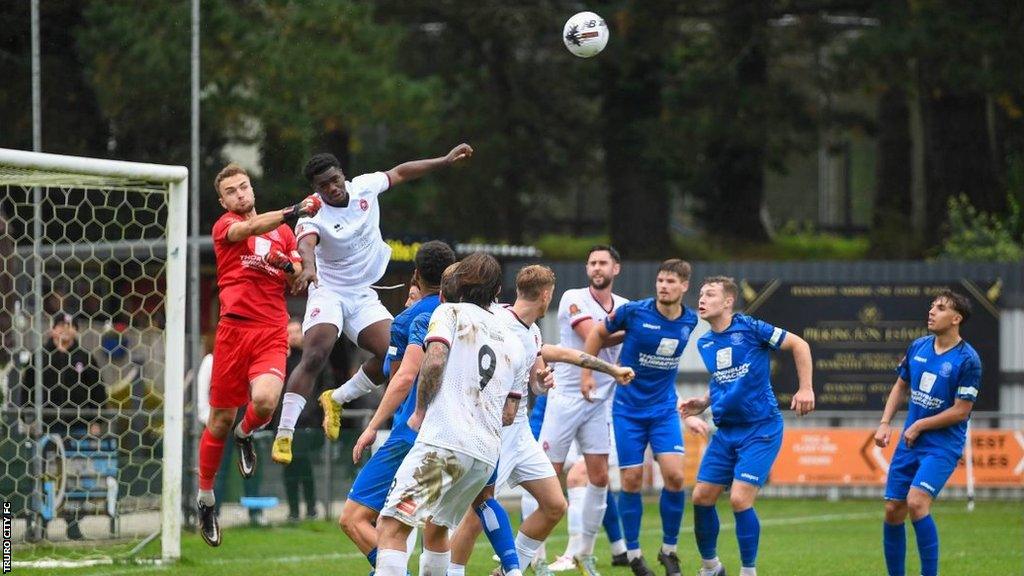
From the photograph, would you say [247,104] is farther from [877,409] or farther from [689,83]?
[877,409]

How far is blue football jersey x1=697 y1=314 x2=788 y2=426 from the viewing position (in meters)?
10.7

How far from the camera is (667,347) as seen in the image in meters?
11.3

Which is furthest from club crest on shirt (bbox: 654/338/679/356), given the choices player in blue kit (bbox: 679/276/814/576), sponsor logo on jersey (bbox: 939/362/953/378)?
sponsor logo on jersey (bbox: 939/362/953/378)

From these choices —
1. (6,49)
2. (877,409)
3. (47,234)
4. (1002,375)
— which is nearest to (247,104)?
(47,234)

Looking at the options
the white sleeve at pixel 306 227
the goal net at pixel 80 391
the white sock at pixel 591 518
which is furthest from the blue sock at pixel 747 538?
the goal net at pixel 80 391

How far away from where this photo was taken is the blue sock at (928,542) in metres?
10.3

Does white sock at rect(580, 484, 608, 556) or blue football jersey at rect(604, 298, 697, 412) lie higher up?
blue football jersey at rect(604, 298, 697, 412)

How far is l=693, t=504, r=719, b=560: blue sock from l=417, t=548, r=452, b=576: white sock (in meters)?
2.74

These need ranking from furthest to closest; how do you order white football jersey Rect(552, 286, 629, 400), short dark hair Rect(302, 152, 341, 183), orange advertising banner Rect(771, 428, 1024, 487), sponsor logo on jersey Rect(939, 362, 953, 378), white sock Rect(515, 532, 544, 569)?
orange advertising banner Rect(771, 428, 1024, 487) < white football jersey Rect(552, 286, 629, 400) < sponsor logo on jersey Rect(939, 362, 953, 378) < white sock Rect(515, 532, 544, 569) < short dark hair Rect(302, 152, 341, 183)

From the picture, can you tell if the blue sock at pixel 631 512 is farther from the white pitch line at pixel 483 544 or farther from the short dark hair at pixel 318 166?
the short dark hair at pixel 318 166

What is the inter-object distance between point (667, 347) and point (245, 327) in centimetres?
330

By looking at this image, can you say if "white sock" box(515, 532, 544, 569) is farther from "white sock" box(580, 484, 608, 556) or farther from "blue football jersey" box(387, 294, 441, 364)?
"blue football jersey" box(387, 294, 441, 364)

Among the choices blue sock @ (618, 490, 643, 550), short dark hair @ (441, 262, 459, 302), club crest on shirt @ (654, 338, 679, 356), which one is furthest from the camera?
blue sock @ (618, 490, 643, 550)

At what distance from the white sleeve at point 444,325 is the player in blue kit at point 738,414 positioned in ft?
11.1
